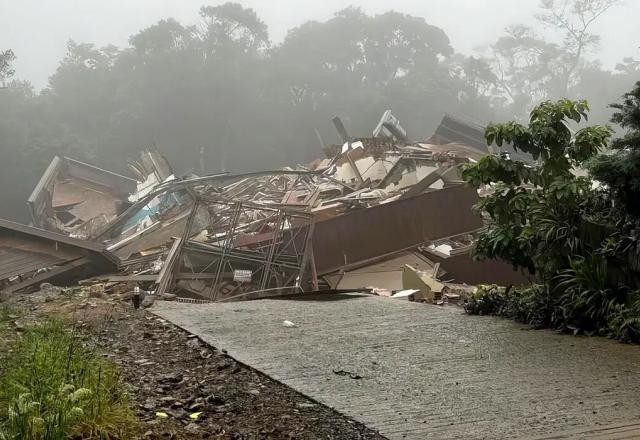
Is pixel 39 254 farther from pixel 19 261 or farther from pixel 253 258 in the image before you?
pixel 253 258

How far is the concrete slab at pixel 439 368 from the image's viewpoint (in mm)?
3797

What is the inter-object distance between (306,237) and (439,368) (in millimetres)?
8341

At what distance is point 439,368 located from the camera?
5.10 meters

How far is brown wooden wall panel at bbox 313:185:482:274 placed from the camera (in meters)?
14.7

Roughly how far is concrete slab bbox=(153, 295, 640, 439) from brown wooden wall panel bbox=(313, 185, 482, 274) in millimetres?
6485

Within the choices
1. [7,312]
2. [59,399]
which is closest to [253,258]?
[7,312]

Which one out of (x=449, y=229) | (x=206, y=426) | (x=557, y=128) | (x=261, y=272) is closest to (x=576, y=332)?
(x=557, y=128)

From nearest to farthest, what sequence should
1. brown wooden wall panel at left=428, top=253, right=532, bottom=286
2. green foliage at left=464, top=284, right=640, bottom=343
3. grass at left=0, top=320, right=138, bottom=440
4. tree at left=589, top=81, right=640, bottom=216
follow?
grass at left=0, top=320, right=138, bottom=440
tree at left=589, top=81, right=640, bottom=216
green foliage at left=464, top=284, right=640, bottom=343
brown wooden wall panel at left=428, top=253, right=532, bottom=286

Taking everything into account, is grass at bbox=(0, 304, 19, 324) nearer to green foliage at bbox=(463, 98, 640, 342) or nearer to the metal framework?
the metal framework

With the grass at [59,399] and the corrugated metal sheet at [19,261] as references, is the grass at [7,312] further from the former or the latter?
the corrugated metal sheet at [19,261]

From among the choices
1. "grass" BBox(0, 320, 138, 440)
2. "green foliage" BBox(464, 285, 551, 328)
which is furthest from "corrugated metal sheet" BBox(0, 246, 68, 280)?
"grass" BBox(0, 320, 138, 440)

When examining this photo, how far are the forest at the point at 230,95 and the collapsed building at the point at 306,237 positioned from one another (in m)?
19.4

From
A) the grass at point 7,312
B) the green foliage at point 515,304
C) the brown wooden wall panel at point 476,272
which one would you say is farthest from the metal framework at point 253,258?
the green foliage at point 515,304

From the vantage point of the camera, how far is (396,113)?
4112cm
